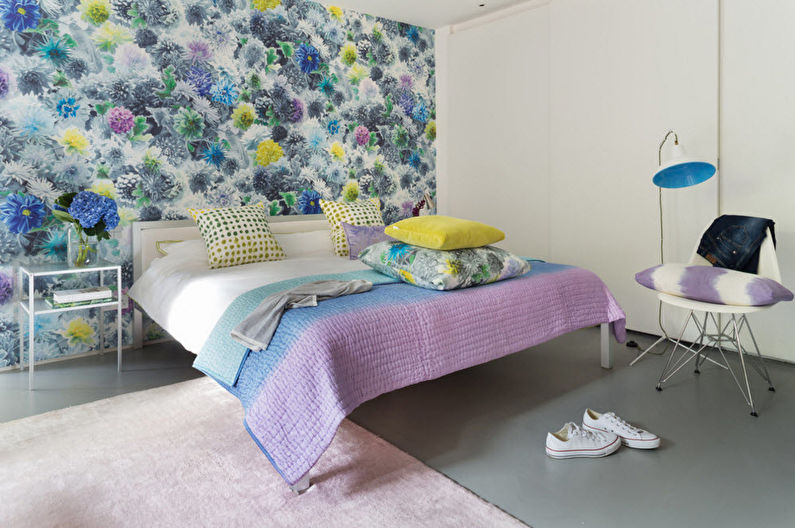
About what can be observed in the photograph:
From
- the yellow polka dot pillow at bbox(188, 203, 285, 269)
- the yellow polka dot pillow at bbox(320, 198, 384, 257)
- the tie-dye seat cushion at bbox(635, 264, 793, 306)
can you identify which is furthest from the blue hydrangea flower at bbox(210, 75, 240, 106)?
the tie-dye seat cushion at bbox(635, 264, 793, 306)

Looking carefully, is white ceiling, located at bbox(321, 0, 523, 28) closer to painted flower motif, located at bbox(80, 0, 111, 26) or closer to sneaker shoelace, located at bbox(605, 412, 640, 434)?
painted flower motif, located at bbox(80, 0, 111, 26)

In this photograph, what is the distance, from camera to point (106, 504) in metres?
1.79

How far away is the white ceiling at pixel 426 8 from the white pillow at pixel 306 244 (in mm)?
→ 1911

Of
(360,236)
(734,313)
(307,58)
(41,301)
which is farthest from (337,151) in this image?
(734,313)

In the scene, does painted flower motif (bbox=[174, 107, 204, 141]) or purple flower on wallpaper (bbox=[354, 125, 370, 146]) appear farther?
purple flower on wallpaper (bbox=[354, 125, 370, 146])

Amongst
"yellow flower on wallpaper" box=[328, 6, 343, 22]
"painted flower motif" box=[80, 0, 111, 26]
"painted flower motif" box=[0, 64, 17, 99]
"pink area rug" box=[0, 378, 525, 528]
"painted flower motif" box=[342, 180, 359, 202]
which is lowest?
"pink area rug" box=[0, 378, 525, 528]

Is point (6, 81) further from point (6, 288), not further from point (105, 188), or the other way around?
point (6, 288)

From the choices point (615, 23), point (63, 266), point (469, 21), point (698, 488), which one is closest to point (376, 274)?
point (698, 488)

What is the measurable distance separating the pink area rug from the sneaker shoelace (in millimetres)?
785

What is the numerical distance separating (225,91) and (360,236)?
145 cm

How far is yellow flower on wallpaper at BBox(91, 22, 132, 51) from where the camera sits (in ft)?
10.9

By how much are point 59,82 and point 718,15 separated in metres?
3.97

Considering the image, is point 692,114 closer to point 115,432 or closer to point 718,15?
point 718,15

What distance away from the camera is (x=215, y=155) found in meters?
3.85
